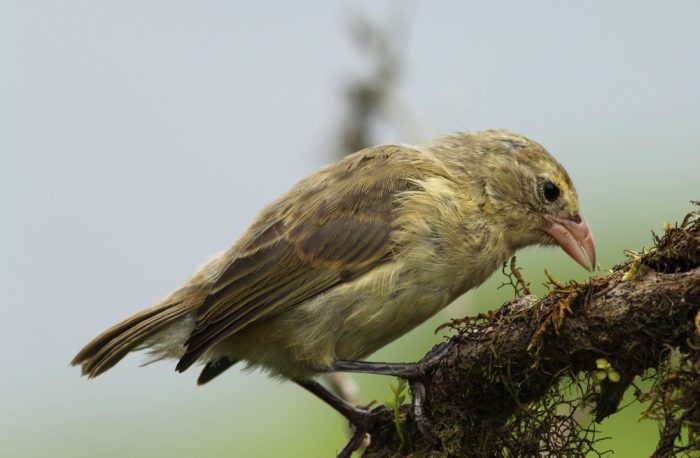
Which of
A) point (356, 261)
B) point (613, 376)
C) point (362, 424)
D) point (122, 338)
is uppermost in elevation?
point (356, 261)

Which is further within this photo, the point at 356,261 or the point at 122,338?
the point at 122,338

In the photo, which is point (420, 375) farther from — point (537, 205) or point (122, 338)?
point (122, 338)

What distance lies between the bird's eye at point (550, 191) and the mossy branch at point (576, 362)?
141 cm

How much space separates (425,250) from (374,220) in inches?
13.7

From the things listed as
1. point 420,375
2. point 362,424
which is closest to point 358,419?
point 362,424

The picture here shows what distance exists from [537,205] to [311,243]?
1.26 metres

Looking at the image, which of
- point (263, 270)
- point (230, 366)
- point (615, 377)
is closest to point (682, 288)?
point (615, 377)

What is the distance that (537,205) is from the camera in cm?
496

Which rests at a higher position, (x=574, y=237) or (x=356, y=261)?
(x=574, y=237)

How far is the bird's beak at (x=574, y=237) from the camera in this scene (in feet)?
15.8

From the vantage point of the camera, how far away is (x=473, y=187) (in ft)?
16.5

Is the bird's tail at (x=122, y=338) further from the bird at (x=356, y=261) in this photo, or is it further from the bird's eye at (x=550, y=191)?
the bird's eye at (x=550, y=191)

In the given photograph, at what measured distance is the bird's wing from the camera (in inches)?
180

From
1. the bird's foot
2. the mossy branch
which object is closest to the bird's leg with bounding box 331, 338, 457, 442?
the mossy branch
